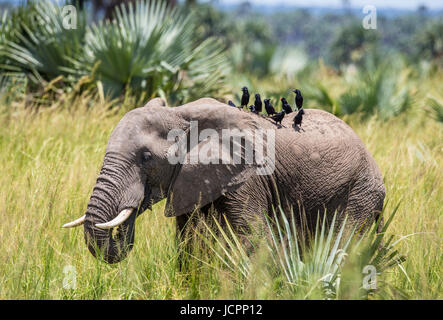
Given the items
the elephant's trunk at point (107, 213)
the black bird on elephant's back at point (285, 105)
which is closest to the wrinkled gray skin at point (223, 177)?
the elephant's trunk at point (107, 213)

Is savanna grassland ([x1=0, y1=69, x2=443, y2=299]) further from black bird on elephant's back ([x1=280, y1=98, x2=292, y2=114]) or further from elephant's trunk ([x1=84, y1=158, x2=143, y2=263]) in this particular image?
black bird on elephant's back ([x1=280, y1=98, x2=292, y2=114])

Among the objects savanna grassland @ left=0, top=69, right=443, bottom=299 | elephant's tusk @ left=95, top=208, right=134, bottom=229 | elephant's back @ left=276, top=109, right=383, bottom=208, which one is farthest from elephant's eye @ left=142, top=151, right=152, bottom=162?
elephant's back @ left=276, top=109, right=383, bottom=208

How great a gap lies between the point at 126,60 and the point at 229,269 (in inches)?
222

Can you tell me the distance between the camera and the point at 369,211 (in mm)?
4117

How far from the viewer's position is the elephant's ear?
3674mm

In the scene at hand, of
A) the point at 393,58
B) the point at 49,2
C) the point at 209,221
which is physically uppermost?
the point at 49,2

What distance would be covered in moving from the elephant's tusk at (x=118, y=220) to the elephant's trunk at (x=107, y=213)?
0.09ft

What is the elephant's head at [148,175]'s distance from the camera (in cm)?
351

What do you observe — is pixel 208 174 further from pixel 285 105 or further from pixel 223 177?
pixel 285 105

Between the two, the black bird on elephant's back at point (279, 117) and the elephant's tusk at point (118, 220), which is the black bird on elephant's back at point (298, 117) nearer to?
the black bird on elephant's back at point (279, 117)

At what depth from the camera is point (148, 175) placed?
3.72 m
